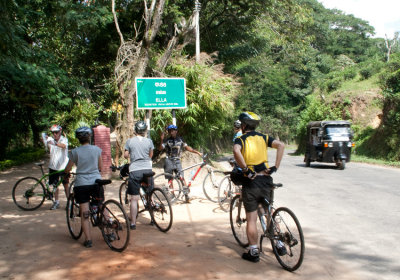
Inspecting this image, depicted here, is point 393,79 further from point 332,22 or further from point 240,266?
point 332,22

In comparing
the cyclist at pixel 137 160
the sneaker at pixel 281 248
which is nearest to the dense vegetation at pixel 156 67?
the cyclist at pixel 137 160

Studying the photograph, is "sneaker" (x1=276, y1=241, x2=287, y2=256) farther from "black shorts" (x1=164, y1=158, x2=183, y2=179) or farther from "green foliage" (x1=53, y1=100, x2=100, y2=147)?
"green foliage" (x1=53, y1=100, x2=100, y2=147)

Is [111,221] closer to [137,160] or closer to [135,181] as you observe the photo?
[135,181]

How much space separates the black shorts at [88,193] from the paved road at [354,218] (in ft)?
10.5

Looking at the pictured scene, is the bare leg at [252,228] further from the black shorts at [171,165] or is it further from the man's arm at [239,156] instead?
the black shorts at [171,165]

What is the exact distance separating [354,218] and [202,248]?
11.6 ft

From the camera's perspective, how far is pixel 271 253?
17.4ft

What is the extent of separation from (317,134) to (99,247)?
14.7 metres

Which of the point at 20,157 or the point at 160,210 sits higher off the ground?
the point at 20,157

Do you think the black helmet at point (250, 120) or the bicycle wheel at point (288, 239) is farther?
the black helmet at point (250, 120)

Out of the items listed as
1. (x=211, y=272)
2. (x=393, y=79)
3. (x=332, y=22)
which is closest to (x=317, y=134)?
(x=393, y=79)

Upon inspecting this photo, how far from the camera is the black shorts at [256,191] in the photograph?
190 inches

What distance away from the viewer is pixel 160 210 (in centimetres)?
657

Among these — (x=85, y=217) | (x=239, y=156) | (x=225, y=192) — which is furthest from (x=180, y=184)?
(x=239, y=156)
